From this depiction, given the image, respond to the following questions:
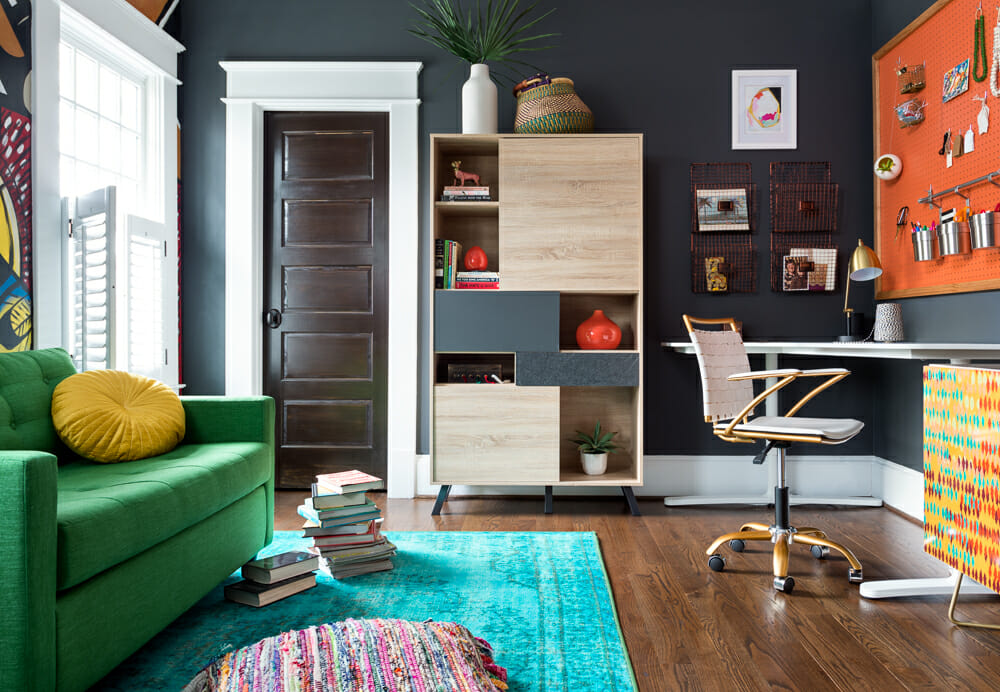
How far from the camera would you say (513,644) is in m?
1.91

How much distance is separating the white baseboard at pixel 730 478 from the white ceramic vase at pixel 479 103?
1794 millimetres

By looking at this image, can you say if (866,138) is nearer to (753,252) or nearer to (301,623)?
(753,252)

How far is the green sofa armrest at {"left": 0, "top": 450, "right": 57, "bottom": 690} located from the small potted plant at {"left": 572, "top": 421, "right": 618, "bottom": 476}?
253 centimetres

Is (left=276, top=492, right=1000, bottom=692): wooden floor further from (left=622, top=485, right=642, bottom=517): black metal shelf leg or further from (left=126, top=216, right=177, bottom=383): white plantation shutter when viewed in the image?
(left=126, top=216, right=177, bottom=383): white plantation shutter

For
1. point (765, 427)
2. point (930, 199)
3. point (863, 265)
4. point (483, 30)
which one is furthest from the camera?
point (483, 30)

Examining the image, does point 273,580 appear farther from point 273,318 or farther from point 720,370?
point 273,318

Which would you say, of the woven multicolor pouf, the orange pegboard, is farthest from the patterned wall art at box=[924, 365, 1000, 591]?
the woven multicolor pouf

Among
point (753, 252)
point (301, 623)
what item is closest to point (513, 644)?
point (301, 623)

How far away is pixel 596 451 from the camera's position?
3.57m

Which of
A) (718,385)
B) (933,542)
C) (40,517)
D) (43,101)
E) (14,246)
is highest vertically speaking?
(43,101)

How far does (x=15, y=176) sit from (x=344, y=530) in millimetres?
1850

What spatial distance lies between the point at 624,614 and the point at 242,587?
1222mm

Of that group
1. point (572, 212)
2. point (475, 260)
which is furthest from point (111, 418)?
point (572, 212)

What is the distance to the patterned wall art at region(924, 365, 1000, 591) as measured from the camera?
6.25 feet
